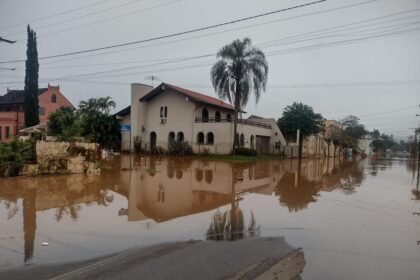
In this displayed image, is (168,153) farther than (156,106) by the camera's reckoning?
No

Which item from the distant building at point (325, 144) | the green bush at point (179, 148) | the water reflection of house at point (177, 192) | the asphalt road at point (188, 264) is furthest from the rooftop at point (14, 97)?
the asphalt road at point (188, 264)

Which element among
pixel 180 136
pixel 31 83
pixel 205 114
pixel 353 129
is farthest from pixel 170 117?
pixel 353 129

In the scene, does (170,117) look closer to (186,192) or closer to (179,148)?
(179,148)

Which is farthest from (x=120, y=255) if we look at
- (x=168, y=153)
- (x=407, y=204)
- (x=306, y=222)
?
(x=168, y=153)

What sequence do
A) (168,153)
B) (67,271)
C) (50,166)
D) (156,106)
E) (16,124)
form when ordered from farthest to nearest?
(16,124)
(156,106)
(168,153)
(50,166)
(67,271)

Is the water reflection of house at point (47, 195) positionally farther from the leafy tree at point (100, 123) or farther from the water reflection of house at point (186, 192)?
the leafy tree at point (100, 123)

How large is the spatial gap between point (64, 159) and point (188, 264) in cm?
1327

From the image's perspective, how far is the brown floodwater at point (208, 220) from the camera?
6.11 metres

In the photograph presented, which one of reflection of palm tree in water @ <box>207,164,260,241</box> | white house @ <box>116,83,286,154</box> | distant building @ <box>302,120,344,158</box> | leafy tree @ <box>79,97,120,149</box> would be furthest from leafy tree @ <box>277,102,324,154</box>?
reflection of palm tree in water @ <box>207,164,260,241</box>

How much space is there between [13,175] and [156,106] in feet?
Result: 83.2

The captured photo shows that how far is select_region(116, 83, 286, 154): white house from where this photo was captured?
3553 cm

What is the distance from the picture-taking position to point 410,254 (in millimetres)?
6590

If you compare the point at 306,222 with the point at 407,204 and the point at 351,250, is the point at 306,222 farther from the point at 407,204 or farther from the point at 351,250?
the point at 407,204

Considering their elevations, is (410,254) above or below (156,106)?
below
